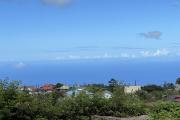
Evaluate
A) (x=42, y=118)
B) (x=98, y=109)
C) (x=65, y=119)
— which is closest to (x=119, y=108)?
(x=98, y=109)

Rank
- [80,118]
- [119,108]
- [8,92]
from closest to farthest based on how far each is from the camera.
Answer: [8,92] < [80,118] < [119,108]

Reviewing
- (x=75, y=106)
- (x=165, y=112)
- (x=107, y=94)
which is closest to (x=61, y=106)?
(x=75, y=106)

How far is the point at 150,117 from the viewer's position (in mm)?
10328

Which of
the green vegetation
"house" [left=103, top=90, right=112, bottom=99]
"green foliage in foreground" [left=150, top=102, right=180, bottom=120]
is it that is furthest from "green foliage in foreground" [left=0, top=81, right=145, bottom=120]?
"green foliage in foreground" [left=150, top=102, right=180, bottom=120]

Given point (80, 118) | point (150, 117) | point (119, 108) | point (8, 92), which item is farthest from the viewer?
point (119, 108)

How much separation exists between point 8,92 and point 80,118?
1.87m

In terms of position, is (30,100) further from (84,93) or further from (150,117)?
(150,117)

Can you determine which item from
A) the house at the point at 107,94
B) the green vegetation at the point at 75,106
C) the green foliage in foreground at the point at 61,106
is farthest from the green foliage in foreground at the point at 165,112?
the house at the point at 107,94

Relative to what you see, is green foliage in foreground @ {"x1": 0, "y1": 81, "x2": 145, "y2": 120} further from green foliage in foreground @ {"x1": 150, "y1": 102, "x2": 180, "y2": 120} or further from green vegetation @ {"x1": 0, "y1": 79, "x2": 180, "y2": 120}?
green foliage in foreground @ {"x1": 150, "y1": 102, "x2": 180, "y2": 120}

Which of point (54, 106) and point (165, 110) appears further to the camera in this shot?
point (54, 106)

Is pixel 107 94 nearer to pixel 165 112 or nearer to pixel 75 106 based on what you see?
pixel 75 106

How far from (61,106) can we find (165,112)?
104 inches

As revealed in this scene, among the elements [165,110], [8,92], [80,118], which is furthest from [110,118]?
[8,92]

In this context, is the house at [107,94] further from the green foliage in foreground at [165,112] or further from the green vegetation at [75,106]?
the green foliage in foreground at [165,112]
